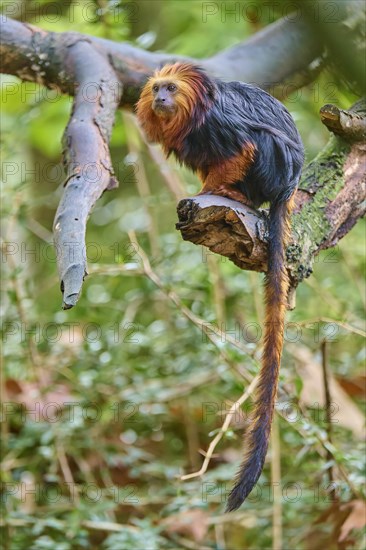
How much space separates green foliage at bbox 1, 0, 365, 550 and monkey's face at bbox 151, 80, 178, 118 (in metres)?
0.68

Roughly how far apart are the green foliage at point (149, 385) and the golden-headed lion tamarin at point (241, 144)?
624mm

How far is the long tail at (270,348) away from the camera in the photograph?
1.90 meters

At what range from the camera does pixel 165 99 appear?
7.30 ft

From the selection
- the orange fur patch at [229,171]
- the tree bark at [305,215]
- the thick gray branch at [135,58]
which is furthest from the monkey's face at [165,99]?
the thick gray branch at [135,58]

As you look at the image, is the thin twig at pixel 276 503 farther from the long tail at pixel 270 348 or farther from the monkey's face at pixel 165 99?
the monkey's face at pixel 165 99

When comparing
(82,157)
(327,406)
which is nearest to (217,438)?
(327,406)

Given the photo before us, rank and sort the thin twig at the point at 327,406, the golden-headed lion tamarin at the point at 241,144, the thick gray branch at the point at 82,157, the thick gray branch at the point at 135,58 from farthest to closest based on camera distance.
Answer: the thick gray branch at the point at 135,58, the thin twig at the point at 327,406, the golden-headed lion tamarin at the point at 241,144, the thick gray branch at the point at 82,157

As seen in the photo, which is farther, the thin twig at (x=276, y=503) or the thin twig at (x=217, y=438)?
the thin twig at (x=276, y=503)

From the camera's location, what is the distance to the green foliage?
2.93 meters

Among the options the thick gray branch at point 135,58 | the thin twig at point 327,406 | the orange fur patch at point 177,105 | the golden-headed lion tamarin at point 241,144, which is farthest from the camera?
the thick gray branch at point 135,58

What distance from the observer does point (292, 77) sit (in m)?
3.54

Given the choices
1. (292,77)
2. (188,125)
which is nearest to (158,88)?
(188,125)

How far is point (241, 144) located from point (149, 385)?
1618mm

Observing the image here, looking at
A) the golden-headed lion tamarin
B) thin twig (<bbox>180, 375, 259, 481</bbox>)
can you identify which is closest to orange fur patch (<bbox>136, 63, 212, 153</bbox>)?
the golden-headed lion tamarin
